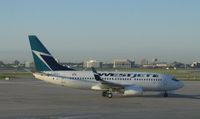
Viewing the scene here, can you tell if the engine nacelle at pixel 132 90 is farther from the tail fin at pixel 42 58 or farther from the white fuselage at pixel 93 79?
the tail fin at pixel 42 58

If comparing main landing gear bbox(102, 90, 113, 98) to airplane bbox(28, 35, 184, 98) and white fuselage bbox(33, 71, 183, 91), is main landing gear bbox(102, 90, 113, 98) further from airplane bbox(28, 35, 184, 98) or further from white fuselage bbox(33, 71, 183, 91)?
white fuselage bbox(33, 71, 183, 91)

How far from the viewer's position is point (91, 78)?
40219 millimetres

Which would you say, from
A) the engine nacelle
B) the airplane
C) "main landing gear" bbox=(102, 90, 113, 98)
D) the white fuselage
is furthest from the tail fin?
the engine nacelle

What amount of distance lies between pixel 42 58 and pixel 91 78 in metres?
4.86

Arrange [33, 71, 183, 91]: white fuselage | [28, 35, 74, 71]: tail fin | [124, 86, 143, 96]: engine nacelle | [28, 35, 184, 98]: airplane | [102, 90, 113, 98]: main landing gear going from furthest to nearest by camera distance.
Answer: [28, 35, 74, 71]: tail fin, [33, 71, 183, 91]: white fuselage, [28, 35, 184, 98]: airplane, [124, 86, 143, 96]: engine nacelle, [102, 90, 113, 98]: main landing gear

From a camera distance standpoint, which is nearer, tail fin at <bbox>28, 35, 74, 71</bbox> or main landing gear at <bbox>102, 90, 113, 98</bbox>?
main landing gear at <bbox>102, 90, 113, 98</bbox>

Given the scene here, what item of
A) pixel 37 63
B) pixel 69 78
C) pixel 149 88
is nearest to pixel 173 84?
pixel 149 88

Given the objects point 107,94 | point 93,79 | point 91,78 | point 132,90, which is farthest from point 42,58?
point 132,90

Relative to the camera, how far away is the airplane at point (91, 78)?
3972cm

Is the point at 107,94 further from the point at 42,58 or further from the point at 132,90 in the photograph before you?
the point at 42,58

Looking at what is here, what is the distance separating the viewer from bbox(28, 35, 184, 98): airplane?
Result: 39719 millimetres

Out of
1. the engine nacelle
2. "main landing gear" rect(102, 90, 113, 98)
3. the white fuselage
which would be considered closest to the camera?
"main landing gear" rect(102, 90, 113, 98)

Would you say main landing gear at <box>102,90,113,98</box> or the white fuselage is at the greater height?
the white fuselage

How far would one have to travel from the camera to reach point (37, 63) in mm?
40781
